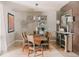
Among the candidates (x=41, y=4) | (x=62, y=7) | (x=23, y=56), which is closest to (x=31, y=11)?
(x=41, y=4)

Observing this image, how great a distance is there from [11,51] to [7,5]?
1.64m

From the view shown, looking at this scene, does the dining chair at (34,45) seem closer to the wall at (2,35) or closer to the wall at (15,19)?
the wall at (15,19)

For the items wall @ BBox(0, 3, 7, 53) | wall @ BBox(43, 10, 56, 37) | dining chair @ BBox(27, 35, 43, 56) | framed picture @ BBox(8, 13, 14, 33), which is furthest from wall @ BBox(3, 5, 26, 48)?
wall @ BBox(43, 10, 56, 37)

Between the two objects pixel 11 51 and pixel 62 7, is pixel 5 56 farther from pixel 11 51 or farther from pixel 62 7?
pixel 62 7

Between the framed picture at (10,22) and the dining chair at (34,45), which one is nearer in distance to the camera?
the dining chair at (34,45)

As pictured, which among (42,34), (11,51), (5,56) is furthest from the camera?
(42,34)

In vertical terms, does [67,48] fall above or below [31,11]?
below

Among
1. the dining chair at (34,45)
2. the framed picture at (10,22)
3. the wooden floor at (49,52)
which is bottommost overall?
the wooden floor at (49,52)

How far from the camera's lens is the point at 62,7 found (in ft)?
19.9

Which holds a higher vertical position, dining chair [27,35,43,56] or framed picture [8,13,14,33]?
framed picture [8,13,14,33]

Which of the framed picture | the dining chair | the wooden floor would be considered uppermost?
the framed picture

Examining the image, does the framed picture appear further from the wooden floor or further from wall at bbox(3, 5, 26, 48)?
the wooden floor

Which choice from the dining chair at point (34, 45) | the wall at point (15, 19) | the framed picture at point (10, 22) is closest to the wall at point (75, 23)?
the dining chair at point (34, 45)

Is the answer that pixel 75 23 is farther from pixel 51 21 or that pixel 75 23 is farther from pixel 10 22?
pixel 10 22
